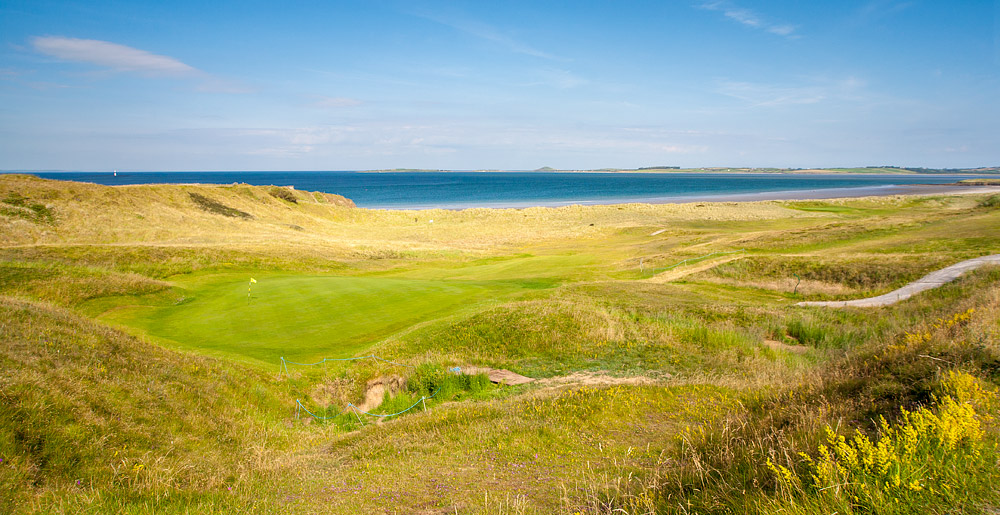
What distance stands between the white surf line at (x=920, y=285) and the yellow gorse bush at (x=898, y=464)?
1455 centimetres

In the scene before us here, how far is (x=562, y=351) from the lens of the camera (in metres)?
14.5

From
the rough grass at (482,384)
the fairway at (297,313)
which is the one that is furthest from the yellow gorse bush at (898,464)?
the fairway at (297,313)

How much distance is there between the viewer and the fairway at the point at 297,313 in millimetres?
15884

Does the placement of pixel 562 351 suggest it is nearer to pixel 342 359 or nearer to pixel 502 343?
pixel 502 343

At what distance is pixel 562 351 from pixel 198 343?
37.2ft

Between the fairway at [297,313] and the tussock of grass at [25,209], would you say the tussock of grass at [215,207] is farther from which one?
the fairway at [297,313]

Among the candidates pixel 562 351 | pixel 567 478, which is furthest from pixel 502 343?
pixel 567 478

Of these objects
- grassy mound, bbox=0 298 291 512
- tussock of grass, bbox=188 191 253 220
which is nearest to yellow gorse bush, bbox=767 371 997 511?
grassy mound, bbox=0 298 291 512

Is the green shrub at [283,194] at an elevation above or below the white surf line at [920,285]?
above

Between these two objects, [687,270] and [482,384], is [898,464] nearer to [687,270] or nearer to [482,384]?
[482,384]

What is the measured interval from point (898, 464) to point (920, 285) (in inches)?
693

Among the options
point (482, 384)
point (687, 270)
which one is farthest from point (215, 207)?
point (482, 384)

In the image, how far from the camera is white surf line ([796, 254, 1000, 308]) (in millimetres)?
16953

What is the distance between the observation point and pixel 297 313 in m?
19.1
